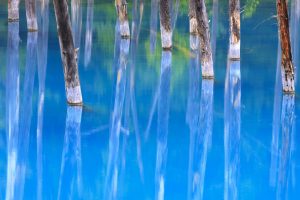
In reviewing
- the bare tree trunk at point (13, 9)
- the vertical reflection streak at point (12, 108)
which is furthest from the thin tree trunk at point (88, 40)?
the bare tree trunk at point (13, 9)

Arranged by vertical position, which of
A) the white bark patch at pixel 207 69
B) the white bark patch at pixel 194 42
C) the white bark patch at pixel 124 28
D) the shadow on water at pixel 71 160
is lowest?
the shadow on water at pixel 71 160

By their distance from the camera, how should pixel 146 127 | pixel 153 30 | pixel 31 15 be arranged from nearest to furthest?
pixel 146 127, pixel 31 15, pixel 153 30

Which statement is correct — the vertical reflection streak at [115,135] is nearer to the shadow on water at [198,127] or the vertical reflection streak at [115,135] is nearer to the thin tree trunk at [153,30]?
the shadow on water at [198,127]

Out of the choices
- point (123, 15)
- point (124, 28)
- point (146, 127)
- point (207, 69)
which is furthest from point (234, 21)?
point (146, 127)

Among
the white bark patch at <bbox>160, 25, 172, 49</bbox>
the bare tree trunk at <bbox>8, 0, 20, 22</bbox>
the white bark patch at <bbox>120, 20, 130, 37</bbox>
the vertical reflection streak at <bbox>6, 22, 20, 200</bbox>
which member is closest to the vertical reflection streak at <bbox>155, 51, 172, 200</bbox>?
the white bark patch at <bbox>160, 25, 172, 49</bbox>

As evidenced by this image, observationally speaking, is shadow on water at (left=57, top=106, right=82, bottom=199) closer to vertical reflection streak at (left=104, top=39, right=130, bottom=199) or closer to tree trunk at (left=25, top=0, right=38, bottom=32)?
vertical reflection streak at (left=104, top=39, right=130, bottom=199)

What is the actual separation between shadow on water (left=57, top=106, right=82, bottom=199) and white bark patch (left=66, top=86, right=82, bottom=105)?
14 centimetres

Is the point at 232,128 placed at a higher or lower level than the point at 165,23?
lower

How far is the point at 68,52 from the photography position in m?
13.6

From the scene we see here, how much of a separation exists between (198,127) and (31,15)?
11468mm

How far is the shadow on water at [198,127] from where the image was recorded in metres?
10.2

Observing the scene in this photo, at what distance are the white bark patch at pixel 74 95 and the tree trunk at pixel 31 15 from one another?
9016 mm

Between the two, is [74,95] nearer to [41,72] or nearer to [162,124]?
[162,124]

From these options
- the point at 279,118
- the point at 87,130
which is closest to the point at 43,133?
the point at 87,130
